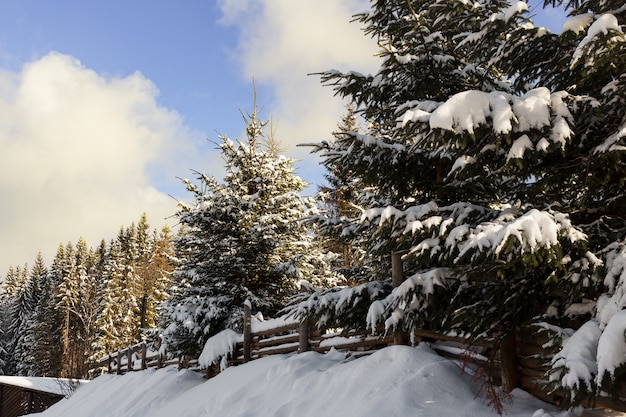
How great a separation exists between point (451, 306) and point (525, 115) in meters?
2.40

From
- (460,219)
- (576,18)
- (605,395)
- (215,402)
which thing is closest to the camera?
(605,395)

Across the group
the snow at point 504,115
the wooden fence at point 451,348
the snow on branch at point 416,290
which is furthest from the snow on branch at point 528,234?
the snow on branch at point 416,290

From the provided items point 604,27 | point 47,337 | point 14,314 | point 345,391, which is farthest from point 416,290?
point 14,314

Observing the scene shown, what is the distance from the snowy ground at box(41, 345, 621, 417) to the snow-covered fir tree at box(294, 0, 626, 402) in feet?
2.02

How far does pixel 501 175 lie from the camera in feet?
18.9

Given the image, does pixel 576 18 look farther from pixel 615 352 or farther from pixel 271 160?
pixel 271 160

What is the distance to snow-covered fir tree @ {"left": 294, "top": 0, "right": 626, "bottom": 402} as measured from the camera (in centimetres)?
392

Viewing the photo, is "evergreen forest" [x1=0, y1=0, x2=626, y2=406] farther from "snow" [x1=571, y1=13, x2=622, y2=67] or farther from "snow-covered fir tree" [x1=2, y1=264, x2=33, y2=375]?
"snow-covered fir tree" [x1=2, y1=264, x2=33, y2=375]

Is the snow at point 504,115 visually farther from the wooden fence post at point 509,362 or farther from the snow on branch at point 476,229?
the wooden fence post at point 509,362

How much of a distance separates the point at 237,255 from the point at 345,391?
26.9ft

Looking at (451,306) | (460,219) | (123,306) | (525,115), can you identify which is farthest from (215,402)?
(123,306)

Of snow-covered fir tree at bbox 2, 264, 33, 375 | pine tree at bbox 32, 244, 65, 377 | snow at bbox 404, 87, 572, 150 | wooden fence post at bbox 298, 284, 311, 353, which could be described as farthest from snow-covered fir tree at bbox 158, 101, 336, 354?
snow-covered fir tree at bbox 2, 264, 33, 375

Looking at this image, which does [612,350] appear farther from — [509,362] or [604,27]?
[604,27]

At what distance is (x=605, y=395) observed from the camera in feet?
13.1
